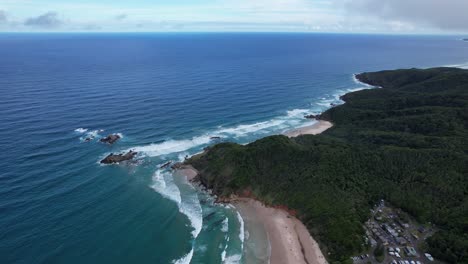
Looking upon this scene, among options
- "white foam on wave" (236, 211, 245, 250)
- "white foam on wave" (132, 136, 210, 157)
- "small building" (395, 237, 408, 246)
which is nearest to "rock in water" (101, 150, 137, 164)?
"white foam on wave" (132, 136, 210, 157)

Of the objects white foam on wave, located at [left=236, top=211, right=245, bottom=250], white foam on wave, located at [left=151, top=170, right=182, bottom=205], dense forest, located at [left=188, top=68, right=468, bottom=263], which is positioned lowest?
white foam on wave, located at [left=151, top=170, right=182, bottom=205]

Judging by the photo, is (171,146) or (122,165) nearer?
(122,165)

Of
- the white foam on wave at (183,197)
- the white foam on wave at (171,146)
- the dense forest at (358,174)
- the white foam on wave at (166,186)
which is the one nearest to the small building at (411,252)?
the dense forest at (358,174)

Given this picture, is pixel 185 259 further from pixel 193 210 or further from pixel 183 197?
pixel 183 197

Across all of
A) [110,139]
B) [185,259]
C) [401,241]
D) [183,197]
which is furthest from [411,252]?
[110,139]

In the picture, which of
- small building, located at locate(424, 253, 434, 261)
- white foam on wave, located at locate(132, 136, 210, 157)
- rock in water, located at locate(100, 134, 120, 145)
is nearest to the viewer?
small building, located at locate(424, 253, 434, 261)

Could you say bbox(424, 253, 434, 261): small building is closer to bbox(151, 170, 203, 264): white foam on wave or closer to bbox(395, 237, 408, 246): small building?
bbox(395, 237, 408, 246): small building
